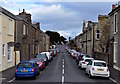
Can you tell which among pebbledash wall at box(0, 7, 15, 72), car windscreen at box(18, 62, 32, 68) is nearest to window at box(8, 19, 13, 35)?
pebbledash wall at box(0, 7, 15, 72)

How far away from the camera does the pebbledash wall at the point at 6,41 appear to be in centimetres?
2259

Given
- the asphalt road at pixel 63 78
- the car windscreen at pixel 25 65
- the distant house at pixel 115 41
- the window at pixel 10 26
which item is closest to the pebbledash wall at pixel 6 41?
the window at pixel 10 26

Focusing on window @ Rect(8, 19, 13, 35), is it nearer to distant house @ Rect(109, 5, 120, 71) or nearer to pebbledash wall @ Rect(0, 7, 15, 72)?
pebbledash wall @ Rect(0, 7, 15, 72)

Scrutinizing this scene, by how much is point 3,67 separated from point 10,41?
4.48 metres

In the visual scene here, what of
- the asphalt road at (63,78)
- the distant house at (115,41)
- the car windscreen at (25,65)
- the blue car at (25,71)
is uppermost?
the distant house at (115,41)

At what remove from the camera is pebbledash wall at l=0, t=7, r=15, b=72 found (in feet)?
74.1

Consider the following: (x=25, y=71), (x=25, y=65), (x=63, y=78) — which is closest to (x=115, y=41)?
(x=63, y=78)

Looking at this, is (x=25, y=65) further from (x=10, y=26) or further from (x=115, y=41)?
(x=115, y=41)

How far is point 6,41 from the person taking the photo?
24688 millimetres

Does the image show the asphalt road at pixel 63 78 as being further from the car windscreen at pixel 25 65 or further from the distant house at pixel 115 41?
the distant house at pixel 115 41

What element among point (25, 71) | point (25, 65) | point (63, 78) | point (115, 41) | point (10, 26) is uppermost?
point (10, 26)

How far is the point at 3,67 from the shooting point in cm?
2300

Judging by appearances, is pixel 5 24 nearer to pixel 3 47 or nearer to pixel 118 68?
pixel 3 47

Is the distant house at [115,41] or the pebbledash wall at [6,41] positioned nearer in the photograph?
the pebbledash wall at [6,41]
